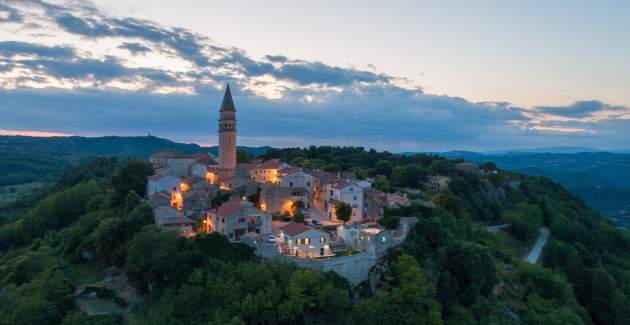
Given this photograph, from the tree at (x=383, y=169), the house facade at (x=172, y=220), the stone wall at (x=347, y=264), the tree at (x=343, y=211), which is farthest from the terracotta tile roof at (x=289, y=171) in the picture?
the tree at (x=383, y=169)

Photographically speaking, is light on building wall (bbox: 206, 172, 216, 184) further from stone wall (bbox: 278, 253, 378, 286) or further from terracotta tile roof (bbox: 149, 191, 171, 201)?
stone wall (bbox: 278, 253, 378, 286)

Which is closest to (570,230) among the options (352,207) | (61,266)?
(352,207)

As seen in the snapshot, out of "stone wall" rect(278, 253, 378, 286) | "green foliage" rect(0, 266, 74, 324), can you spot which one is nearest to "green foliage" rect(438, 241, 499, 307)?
"stone wall" rect(278, 253, 378, 286)

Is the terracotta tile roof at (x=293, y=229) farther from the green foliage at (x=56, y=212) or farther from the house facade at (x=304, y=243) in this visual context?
the green foliage at (x=56, y=212)

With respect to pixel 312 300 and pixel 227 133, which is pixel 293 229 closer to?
pixel 312 300

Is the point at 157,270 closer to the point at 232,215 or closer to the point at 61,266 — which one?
the point at 232,215
